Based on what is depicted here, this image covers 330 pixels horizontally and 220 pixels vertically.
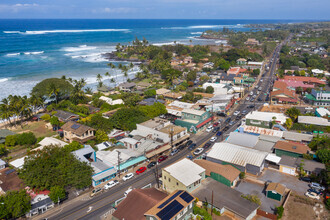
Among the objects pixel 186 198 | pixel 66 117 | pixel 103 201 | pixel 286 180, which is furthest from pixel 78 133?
pixel 286 180

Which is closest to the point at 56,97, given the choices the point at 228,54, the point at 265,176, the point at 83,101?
the point at 83,101

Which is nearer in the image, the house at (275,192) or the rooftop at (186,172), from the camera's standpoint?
the house at (275,192)

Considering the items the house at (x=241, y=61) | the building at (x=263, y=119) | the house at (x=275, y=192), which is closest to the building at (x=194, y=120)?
the building at (x=263, y=119)

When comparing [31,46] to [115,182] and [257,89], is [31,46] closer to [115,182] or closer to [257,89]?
[257,89]

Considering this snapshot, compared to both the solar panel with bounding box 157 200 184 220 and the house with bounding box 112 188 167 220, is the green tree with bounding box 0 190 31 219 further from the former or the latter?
the solar panel with bounding box 157 200 184 220

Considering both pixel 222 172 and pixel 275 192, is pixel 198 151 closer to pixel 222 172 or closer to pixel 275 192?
pixel 222 172

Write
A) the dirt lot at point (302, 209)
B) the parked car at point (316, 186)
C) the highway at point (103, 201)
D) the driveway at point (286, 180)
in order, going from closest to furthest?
the dirt lot at point (302, 209) < the highway at point (103, 201) < the parked car at point (316, 186) < the driveway at point (286, 180)

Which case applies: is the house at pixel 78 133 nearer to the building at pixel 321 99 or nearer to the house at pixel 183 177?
the house at pixel 183 177
